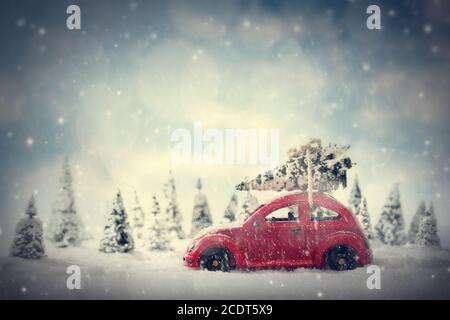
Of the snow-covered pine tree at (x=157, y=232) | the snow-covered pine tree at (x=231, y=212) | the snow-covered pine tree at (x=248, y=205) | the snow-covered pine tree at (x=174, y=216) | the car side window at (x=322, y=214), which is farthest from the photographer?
the snow-covered pine tree at (x=174, y=216)

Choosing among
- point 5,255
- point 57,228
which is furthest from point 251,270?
point 57,228

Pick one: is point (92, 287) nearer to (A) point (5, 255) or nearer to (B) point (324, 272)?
(A) point (5, 255)

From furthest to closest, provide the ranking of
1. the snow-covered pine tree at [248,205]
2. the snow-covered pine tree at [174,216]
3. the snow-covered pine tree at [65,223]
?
the snow-covered pine tree at [174,216]
the snow-covered pine tree at [65,223]
the snow-covered pine tree at [248,205]

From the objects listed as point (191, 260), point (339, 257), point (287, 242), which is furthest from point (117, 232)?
point (339, 257)

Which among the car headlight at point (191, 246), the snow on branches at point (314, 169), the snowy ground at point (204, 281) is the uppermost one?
the snow on branches at point (314, 169)

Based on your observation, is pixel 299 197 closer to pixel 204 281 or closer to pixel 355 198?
pixel 204 281

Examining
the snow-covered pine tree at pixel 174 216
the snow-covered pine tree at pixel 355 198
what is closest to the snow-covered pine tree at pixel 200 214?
the snow-covered pine tree at pixel 174 216

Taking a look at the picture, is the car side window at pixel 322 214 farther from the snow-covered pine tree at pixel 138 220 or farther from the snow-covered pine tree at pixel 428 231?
the snow-covered pine tree at pixel 138 220
